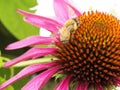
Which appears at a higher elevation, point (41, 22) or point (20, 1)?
point (20, 1)

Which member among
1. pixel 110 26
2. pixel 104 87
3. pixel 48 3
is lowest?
pixel 104 87

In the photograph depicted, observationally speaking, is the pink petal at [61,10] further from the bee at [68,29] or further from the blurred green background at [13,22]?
the blurred green background at [13,22]

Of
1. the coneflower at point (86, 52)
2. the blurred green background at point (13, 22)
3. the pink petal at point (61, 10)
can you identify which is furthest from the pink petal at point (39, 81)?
the blurred green background at point (13, 22)

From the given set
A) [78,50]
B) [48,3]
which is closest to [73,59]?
[78,50]

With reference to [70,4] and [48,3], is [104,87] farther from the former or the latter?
[48,3]

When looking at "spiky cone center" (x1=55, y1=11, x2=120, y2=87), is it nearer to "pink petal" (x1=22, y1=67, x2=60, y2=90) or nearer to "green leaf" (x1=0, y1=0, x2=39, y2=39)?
"pink petal" (x1=22, y1=67, x2=60, y2=90)

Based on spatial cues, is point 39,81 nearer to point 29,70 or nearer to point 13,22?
point 29,70
